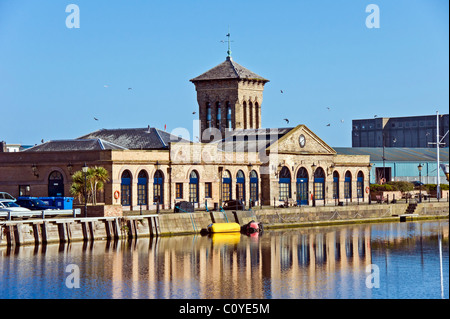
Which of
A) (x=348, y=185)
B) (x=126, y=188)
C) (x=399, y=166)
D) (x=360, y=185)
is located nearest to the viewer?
(x=126, y=188)

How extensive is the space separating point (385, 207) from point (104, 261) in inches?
1416

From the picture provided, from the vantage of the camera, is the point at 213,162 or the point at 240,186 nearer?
the point at 213,162

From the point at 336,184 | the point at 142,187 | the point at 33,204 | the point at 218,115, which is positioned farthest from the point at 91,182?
the point at 336,184

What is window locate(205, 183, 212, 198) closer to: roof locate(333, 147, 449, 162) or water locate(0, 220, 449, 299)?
water locate(0, 220, 449, 299)

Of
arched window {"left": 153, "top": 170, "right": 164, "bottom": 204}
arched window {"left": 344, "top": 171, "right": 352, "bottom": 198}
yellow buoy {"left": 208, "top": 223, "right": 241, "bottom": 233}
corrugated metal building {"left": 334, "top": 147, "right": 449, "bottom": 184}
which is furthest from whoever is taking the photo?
corrugated metal building {"left": 334, "top": 147, "right": 449, "bottom": 184}

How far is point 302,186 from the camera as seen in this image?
3031 inches

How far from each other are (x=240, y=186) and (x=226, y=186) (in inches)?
67.4

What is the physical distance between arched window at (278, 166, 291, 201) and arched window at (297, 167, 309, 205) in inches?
54.4

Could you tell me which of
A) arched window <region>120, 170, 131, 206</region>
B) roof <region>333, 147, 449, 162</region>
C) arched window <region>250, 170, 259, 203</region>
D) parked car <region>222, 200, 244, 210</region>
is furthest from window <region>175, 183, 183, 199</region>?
roof <region>333, 147, 449, 162</region>

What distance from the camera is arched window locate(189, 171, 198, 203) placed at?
220 feet

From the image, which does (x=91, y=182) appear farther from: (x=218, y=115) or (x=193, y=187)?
(x=218, y=115)

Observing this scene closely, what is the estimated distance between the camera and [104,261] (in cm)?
4544

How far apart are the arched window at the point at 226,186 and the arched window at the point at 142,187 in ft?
26.4
